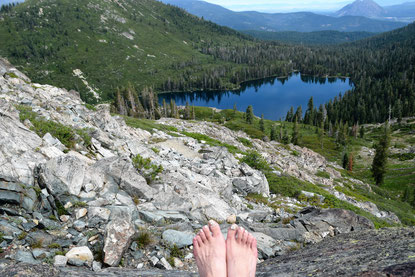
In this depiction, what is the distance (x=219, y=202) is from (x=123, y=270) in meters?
7.25

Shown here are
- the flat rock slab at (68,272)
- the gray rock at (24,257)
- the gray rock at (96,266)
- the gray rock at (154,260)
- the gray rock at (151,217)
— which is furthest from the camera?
the gray rock at (151,217)

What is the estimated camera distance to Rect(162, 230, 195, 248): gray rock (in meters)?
7.13

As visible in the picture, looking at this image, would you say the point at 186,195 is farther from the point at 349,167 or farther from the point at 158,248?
the point at 349,167

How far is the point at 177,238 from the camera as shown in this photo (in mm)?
7281

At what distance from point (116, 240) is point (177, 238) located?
1.85 metres

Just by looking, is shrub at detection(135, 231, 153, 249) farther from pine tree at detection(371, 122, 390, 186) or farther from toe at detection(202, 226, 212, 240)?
pine tree at detection(371, 122, 390, 186)

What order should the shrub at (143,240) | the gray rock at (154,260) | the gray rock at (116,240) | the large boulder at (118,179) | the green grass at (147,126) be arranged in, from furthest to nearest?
the green grass at (147,126), the large boulder at (118,179), the shrub at (143,240), the gray rock at (154,260), the gray rock at (116,240)

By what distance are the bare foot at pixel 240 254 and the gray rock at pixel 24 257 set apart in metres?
4.56

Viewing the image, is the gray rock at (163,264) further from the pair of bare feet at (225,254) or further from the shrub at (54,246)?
the shrub at (54,246)

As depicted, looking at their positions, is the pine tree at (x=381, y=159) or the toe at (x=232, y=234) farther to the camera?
the pine tree at (x=381, y=159)

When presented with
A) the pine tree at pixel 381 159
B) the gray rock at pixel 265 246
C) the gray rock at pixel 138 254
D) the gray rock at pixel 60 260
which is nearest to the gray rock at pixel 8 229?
the gray rock at pixel 60 260

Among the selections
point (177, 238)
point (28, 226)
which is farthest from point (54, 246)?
point (177, 238)

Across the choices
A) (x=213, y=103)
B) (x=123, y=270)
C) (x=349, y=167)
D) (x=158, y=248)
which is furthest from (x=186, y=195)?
(x=213, y=103)

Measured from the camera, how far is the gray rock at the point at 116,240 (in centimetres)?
599
